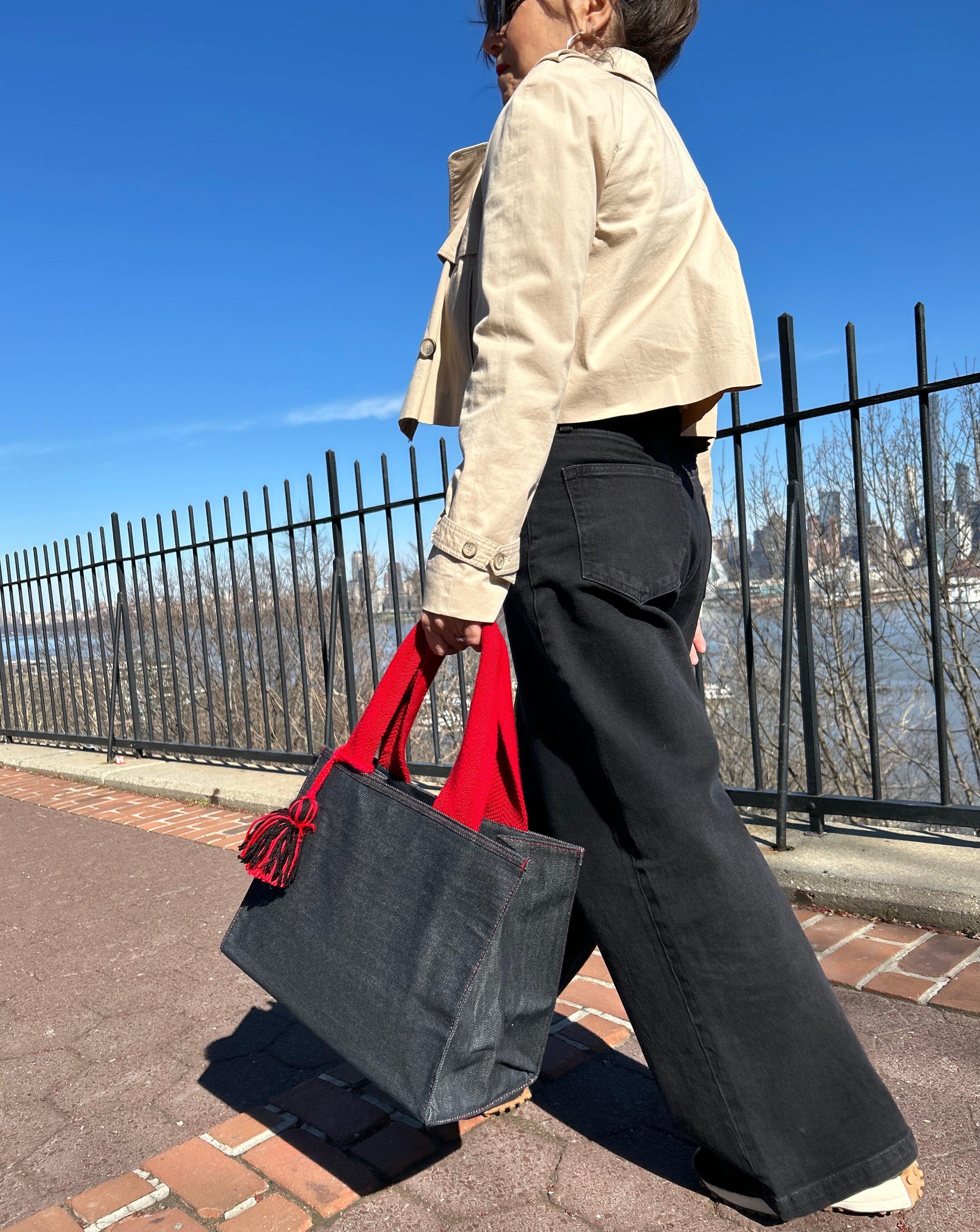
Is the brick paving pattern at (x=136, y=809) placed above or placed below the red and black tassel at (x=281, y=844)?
below

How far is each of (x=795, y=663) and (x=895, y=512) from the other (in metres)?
3.79

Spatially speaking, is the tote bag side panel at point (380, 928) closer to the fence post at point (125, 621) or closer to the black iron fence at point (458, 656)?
the black iron fence at point (458, 656)

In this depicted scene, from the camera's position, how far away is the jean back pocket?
144cm

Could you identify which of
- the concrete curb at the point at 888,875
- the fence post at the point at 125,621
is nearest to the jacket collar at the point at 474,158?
the concrete curb at the point at 888,875

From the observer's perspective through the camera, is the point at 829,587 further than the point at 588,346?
Yes

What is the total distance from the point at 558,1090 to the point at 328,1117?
482mm

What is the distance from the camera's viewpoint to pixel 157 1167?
5.93ft

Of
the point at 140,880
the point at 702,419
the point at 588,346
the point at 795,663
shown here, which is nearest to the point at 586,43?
the point at 588,346

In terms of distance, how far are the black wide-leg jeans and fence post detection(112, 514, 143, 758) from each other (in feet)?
20.8

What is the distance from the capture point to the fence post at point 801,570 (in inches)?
135

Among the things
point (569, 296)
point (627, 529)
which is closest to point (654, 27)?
point (569, 296)

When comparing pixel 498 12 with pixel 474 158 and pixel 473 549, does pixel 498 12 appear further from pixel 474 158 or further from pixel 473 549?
pixel 473 549

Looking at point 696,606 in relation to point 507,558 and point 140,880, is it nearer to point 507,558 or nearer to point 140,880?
point 507,558

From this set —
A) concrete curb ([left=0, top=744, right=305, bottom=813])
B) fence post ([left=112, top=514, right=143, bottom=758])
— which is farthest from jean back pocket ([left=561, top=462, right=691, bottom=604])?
fence post ([left=112, top=514, right=143, bottom=758])
